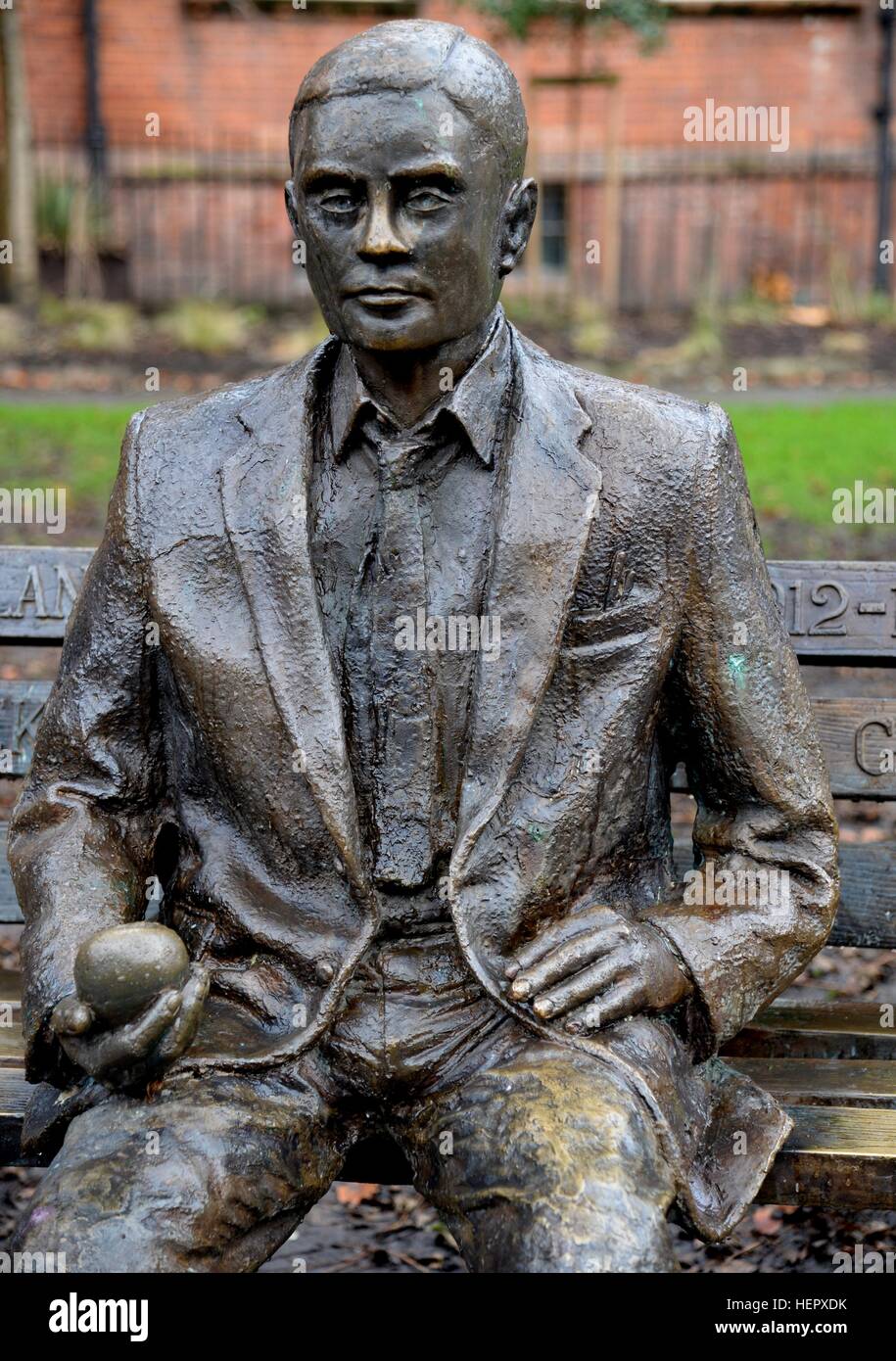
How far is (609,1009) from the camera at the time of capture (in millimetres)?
3230

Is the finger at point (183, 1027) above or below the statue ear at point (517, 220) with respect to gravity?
Answer: below

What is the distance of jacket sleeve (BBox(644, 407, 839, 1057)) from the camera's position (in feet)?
11.2

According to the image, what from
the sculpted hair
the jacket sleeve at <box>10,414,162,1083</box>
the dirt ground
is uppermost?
the sculpted hair

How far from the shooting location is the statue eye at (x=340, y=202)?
10.4 feet

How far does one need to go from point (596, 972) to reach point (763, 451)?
6.55 meters

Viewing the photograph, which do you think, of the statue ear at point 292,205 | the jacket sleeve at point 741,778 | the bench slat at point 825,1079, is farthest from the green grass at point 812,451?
the statue ear at point 292,205

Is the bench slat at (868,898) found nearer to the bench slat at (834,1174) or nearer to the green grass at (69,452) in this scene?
the bench slat at (834,1174)

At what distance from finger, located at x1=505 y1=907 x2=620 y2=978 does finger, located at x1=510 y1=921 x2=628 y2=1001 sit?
0.05ft

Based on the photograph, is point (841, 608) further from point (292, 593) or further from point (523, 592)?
point (292, 593)

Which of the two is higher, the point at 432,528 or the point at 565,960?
the point at 432,528

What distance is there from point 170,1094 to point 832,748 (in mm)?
2006
